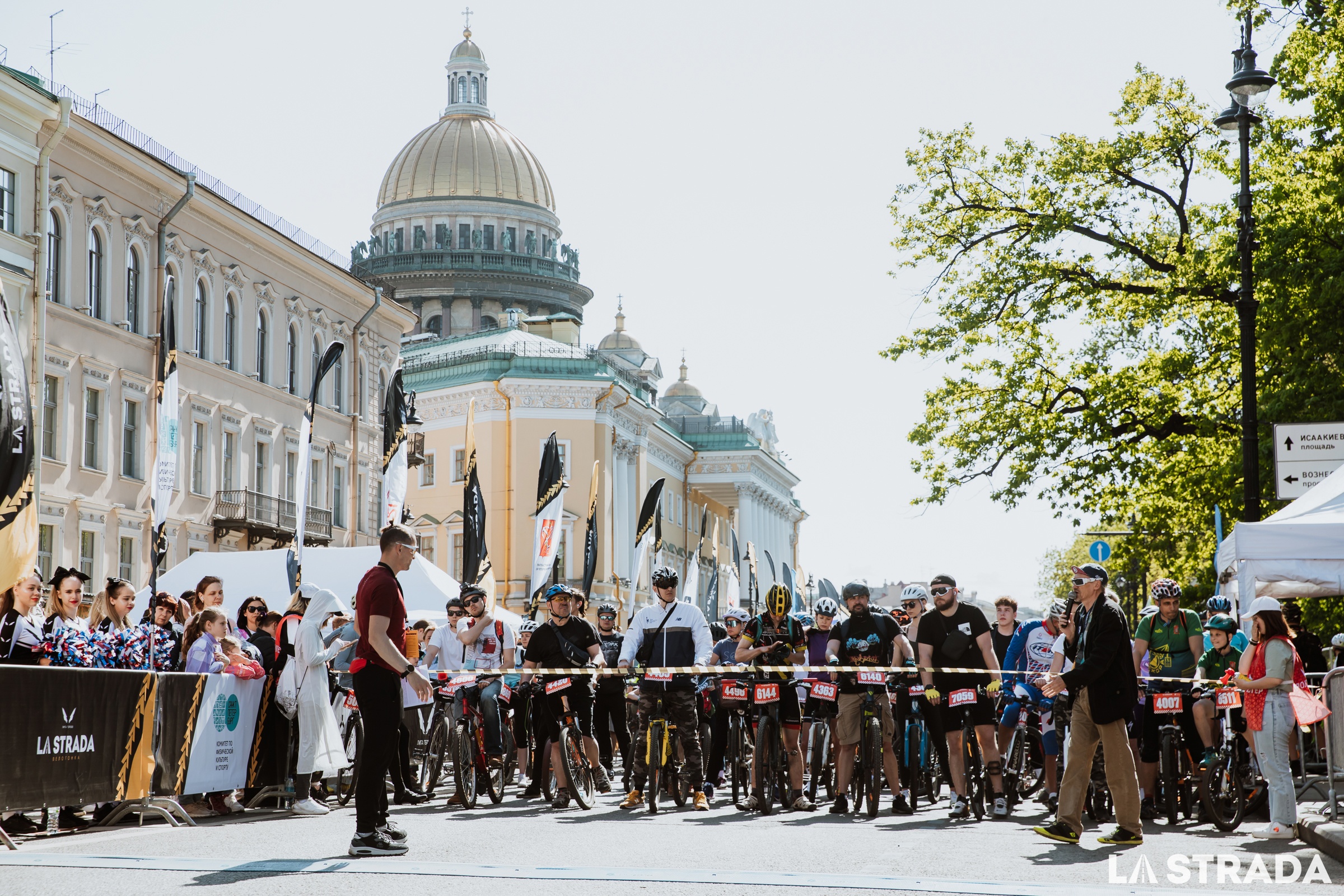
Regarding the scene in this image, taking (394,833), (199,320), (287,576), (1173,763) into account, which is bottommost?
(394,833)

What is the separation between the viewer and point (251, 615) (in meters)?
14.9

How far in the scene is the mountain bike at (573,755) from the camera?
554 inches

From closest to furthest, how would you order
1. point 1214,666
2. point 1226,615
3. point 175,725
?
1. point 175,725
2. point 1214,666
3. point 1226,615

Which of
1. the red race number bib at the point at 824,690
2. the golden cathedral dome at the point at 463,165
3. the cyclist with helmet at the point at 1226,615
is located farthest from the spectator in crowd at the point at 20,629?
the golden cathedral dome at the point at 463,165

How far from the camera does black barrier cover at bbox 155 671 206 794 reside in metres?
12.7

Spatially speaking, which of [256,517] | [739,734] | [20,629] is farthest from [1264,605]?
[256,517]

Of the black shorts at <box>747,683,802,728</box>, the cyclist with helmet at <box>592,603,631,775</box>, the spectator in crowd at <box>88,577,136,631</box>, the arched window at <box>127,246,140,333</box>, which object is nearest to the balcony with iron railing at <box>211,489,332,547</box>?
the arched window at <box>127,246,140,333</box>

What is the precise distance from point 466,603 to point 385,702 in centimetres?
590

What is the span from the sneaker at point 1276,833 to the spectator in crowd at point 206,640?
7911mm

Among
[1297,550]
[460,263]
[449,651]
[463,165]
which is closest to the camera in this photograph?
[1297,550]

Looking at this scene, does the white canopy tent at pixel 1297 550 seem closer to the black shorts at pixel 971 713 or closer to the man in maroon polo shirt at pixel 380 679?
the black shorts at pixel 971 713

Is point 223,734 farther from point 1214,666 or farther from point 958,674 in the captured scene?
point 1214,666

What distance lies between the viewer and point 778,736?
46.1 ft

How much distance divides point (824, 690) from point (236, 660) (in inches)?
188
